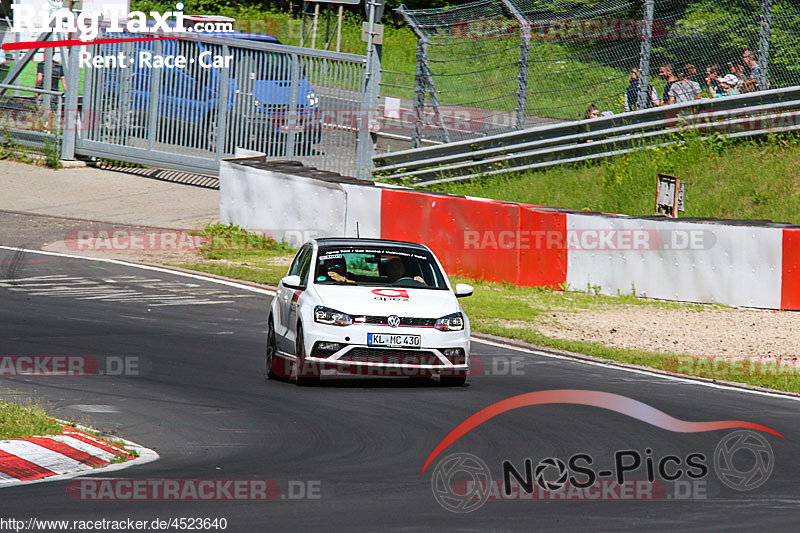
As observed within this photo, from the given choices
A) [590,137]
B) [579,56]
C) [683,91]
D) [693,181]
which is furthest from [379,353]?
[590,137]

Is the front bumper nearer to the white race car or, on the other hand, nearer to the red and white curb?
the white race car

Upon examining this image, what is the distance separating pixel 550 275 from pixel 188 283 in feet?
17.7

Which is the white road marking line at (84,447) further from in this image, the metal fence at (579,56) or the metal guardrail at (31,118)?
the metal guardrail at (31,118)

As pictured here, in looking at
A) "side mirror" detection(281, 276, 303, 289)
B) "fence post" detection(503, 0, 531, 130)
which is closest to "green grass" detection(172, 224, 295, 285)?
"fence post" detection(503, 0, 531, 130)

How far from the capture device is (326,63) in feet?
80.3

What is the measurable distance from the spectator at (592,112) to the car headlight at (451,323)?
11.4 metres

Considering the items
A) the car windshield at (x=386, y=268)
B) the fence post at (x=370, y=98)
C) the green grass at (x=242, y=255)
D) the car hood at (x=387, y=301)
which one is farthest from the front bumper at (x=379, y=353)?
the fence post at (x=370, y=98)

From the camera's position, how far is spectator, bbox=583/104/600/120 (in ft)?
71.3

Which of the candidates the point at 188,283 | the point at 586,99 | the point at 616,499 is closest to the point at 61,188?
the point at 188,283

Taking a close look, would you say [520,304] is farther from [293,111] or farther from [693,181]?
[293,111]

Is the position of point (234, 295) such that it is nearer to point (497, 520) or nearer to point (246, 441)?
point (246, 441)

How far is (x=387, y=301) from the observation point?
1106cm

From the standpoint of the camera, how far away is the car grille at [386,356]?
35.7 feet

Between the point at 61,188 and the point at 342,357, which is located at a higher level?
the point at 61,188
